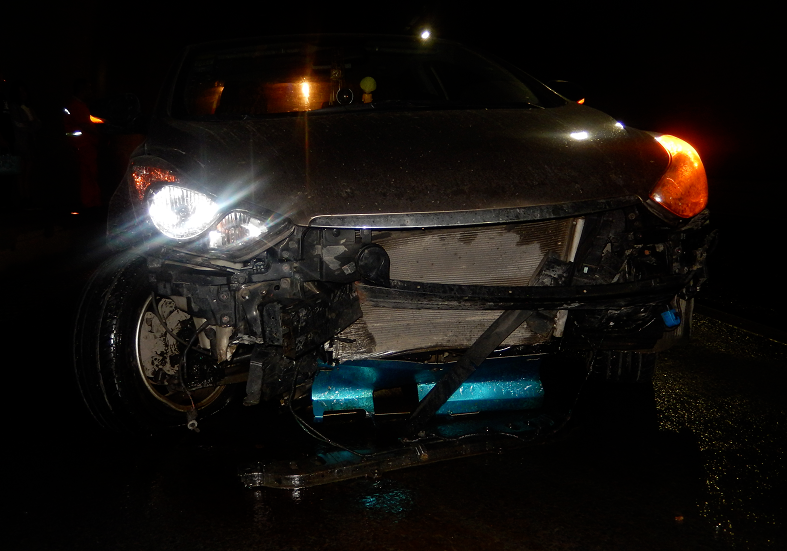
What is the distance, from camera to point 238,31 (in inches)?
1121

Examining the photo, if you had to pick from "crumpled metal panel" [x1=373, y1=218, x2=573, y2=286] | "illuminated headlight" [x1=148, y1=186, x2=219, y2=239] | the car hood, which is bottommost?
"crumpled metal panel" [x1=373, y1=218, x2=573, y2=286]

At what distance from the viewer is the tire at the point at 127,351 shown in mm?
3232

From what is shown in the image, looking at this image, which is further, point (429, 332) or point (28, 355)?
point (28, 355)

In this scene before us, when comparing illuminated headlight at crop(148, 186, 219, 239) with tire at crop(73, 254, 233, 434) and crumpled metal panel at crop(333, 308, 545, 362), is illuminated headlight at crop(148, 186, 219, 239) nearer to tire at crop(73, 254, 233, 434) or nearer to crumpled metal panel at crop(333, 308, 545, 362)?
tire at crop(73, 254, 233, 434)

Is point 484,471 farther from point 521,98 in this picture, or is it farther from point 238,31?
point 238,31

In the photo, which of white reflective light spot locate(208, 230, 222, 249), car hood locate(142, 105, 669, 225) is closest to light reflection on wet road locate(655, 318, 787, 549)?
car hood locate(142, 105, 669, 225)

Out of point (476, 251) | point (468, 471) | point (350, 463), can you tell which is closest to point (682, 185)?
point (476, 251)

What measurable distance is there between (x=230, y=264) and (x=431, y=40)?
2401 mm

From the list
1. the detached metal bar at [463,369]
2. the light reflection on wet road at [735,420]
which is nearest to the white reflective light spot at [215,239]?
the detached metal bar at [463,369]

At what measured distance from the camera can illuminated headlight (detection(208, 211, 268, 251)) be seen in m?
2.81

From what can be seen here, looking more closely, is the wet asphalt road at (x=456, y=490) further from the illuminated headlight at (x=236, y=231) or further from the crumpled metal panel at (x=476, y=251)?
the illuminated headlight at (x=236, y=231)

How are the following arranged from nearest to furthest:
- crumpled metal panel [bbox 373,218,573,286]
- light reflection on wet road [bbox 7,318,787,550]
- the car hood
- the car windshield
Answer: light reflection on wet road [bbox 7,318,787,550] < the car hood < crumpled metal panel [bbox 373,218,573,286] < the car windshield

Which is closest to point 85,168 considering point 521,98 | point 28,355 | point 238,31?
point 28,355

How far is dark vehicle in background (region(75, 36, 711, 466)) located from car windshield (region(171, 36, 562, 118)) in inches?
10.1
